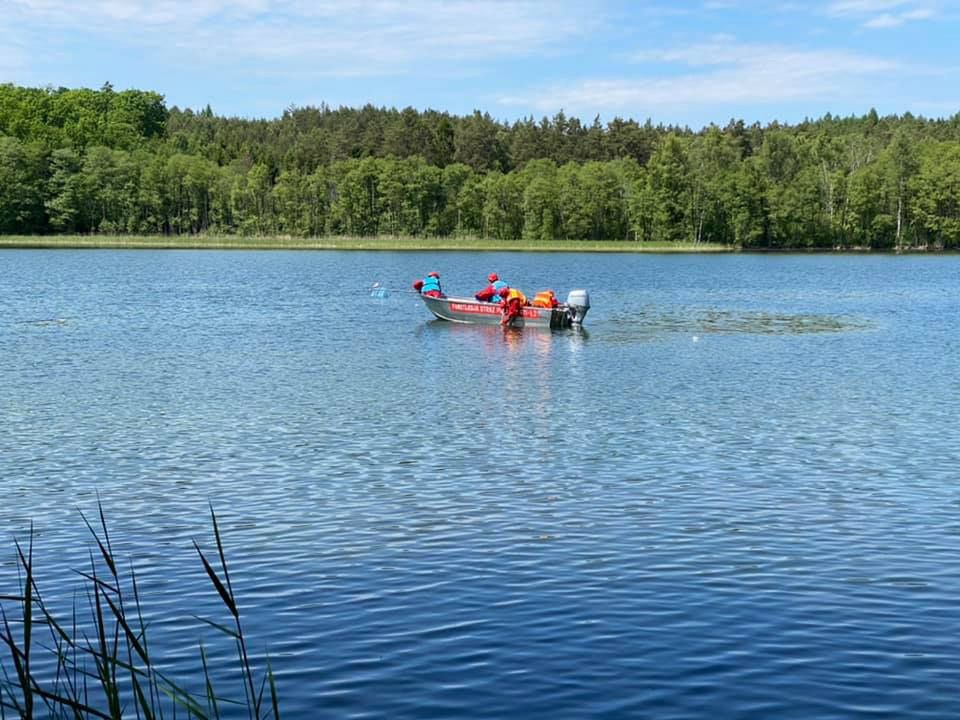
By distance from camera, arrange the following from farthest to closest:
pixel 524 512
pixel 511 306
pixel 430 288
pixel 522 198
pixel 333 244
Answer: pixel 522 198 < pixel 333 244 < pixel 430 288 < pixel 511 306 < pixel 524 512

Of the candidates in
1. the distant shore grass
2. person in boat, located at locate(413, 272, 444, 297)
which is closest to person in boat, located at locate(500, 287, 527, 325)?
person in boat, located at locate(413, 272, 444, 297)

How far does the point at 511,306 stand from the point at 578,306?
8.15ft

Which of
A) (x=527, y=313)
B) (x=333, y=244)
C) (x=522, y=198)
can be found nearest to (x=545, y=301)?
(x=527, y=313)

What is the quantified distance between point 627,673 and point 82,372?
24051mm

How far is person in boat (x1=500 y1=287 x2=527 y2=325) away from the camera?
4588cm

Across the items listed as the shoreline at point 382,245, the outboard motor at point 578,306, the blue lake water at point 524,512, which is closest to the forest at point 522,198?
the shoreline at point 382,245

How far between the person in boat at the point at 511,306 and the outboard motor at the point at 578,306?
5.88 feet

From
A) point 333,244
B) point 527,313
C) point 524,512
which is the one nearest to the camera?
point 524,512

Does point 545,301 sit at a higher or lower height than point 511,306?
higher

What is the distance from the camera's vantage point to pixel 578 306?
45531 mm

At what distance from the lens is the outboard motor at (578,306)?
45500mm

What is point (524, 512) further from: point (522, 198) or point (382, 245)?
point (522, 198)

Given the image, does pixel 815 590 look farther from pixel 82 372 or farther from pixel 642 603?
pixel 82 372

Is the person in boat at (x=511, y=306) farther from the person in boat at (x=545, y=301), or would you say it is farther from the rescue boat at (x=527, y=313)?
the person in boat at (x=545, y=301)
